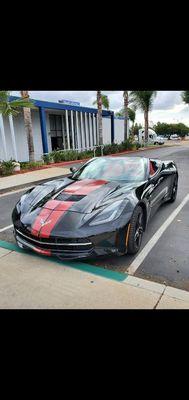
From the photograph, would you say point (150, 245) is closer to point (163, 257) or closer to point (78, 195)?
point (163, 257)

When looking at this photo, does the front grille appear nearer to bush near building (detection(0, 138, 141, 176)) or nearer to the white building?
bush near building (detection(0, 138, 141, 176))

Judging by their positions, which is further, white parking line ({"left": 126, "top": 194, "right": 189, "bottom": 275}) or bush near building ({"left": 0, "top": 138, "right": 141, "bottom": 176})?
bush near building ({"left": 0, "top": 138, "right": 141, "bottom": 176})

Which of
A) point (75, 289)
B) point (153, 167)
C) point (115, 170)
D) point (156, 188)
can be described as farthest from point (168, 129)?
point (75, 289)

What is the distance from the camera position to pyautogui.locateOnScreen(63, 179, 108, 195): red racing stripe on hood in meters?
3.95

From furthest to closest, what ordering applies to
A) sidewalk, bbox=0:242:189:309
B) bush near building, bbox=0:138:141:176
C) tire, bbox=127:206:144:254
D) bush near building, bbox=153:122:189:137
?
1. bush near building, bbox=153:122:189:137
2. bush near building, bbox=0:138:141:176
3. tire, bbox=127:206:144:254
4. sidewalk, bbox=0:242:189:309

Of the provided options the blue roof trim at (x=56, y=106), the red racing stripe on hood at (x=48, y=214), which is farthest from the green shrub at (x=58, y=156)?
the red racing stripe on hood at (x=48, y=214)

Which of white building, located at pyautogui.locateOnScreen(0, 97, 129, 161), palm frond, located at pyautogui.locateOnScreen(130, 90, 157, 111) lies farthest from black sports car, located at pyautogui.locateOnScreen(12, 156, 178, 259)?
palm frond, located at pyautogui.locateOnScreen(130, 90, 157, 111)

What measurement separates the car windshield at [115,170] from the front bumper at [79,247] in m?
1.42

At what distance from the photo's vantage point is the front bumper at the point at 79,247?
3.14 metres

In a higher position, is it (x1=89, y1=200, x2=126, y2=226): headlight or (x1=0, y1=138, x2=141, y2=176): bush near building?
(x1=89, y1=200, x2=126, y2=226): headlight

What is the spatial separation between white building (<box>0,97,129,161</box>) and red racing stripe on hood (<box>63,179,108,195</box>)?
40.1ft

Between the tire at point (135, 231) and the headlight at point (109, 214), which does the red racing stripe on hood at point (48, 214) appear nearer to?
the headlight at point (109, 214)
